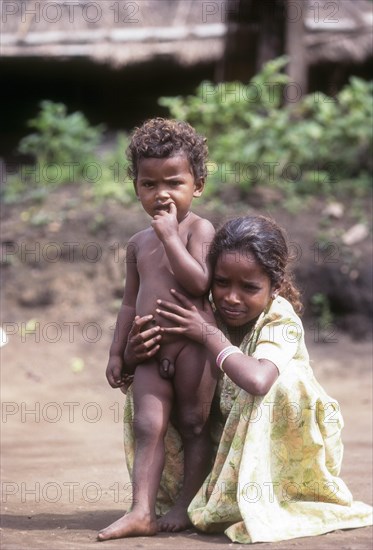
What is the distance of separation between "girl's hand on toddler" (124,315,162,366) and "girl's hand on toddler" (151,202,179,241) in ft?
1.01

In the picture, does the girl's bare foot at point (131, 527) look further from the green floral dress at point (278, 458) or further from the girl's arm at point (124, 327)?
the girl's arm at point (124, 327)

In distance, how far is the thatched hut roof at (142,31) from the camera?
1102 centimetres

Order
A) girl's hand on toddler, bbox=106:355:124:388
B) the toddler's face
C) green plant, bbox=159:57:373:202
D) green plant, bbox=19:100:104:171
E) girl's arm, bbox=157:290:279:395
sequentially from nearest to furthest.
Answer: girl's arm, bbox=157:290:279:395
the toddler's face
girl's hand on toddler, bbox=106:355:124:388
green plant, bbox=159:57:373:202
green plant, bbox=19:100:104:171

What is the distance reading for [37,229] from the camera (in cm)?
843

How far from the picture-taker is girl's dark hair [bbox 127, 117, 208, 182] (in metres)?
3.67

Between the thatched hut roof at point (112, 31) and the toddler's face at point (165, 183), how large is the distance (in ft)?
24.0

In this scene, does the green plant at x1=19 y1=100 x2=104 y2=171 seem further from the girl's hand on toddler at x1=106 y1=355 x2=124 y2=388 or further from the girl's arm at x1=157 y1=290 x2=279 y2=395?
the girl's arm at x1=157 y1=290 x2=279 y2=395

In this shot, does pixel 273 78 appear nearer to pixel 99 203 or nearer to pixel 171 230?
pixel 99 203

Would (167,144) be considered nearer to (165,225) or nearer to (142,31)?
(165,225)

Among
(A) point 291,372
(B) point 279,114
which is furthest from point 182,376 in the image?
(B) point 279,114

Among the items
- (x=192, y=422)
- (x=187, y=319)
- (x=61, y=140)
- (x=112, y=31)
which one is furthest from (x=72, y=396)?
(x=112, y=31)

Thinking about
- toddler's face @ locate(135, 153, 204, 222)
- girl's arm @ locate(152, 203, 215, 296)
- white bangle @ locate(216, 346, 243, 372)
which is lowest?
white bangle @ locate(216, 346, 243, 372)

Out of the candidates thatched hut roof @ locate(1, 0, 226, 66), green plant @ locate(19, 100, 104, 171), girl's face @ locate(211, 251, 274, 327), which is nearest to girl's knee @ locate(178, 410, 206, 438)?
girl's face @ locate(211, 251, 274, 327)

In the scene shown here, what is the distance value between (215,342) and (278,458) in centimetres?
47
